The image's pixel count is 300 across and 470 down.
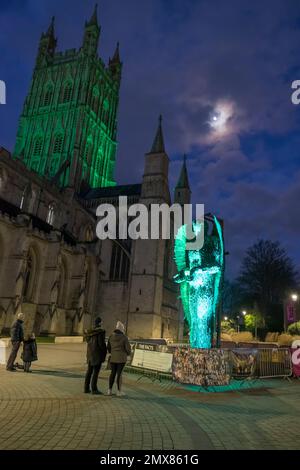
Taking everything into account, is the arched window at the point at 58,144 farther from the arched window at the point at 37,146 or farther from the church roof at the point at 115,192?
the church roof at the point at 115,192

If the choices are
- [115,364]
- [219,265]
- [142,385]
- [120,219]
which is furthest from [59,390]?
[120,219]

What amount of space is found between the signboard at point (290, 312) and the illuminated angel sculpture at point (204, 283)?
19281mm

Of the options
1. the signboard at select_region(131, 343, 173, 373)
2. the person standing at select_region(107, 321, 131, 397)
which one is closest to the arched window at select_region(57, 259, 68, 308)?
the signboard at select_region(131, 343, 173, 373)

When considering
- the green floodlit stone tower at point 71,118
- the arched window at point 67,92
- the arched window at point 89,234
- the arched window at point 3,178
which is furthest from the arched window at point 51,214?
A: the arched window at point 67,92

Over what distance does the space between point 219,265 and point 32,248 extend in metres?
22.7

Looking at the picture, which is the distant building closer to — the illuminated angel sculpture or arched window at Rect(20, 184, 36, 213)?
arched window at Rect(20, 184, 36, 213)

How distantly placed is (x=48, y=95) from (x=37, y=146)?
1117cm

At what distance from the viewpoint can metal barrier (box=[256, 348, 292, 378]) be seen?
10727 millimetres

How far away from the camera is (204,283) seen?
34.9ft

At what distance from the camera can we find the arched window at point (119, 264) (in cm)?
3830

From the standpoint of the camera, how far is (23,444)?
12.8ft

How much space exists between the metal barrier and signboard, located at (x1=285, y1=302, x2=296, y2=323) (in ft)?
56.1

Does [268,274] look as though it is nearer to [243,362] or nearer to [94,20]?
[243,362]
